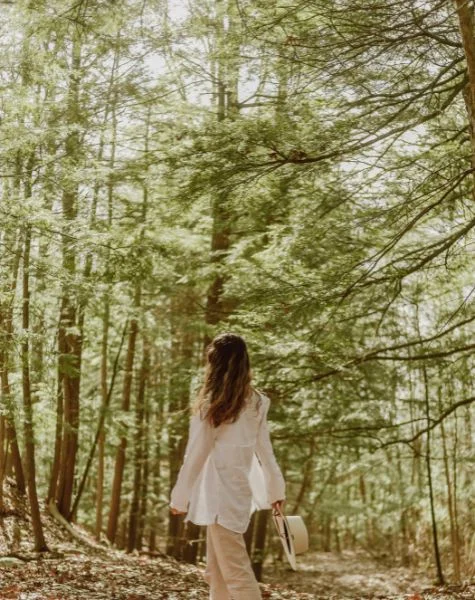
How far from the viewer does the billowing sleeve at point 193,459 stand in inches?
156

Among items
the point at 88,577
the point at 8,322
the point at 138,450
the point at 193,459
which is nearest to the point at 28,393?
the point at 8,322

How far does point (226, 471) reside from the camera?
156 inches

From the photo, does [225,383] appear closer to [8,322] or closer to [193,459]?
[193,459]

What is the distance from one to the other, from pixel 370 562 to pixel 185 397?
17.2m

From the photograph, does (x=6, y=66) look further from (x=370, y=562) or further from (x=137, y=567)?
(x=370, y=562)

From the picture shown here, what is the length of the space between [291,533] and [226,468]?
0.68 m

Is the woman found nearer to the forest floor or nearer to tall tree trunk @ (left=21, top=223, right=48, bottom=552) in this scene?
the forest floor

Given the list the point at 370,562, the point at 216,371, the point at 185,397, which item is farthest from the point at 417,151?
the point at 370,562

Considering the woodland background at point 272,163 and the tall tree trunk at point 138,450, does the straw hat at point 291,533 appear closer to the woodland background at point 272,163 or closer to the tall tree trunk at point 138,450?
the woodland background at point 272,163

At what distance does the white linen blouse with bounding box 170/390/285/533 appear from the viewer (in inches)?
154

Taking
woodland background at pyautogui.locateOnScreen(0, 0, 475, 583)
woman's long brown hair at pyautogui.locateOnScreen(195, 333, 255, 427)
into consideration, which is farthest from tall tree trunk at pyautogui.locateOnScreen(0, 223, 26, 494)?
woman's long brown hair at pyautogui.locateOnScreen(195, 333, 255, 427)

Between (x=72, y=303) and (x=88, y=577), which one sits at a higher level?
(x=72, y=303)

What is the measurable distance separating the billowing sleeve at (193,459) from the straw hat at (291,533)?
601mm

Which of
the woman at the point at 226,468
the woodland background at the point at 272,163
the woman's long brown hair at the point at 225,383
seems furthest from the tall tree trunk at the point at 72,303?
the woman at the point at 226,468
